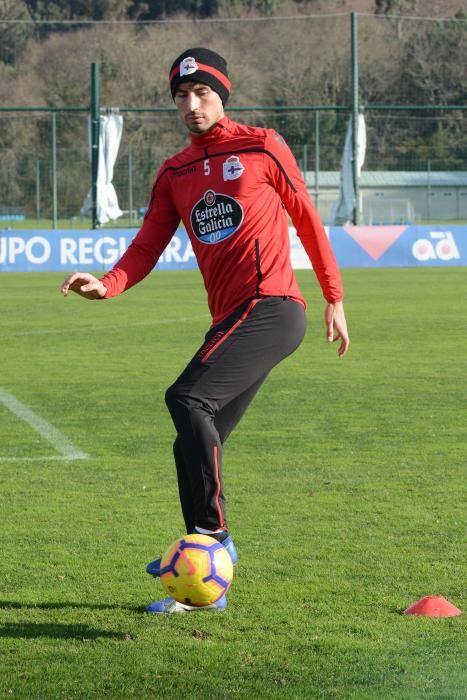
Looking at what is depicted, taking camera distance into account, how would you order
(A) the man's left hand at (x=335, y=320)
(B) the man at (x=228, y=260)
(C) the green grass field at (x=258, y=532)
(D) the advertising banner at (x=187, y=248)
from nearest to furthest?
(C) the green grass field at (x=258, y=532) → (B) the man at (x=228, y=260) → (A) the man's left hand at (x=335, y=320) → (D) the advertising banner at (x=187, y=248)

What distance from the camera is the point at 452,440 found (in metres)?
9.49

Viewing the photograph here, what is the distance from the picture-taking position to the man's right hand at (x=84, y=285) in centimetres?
538

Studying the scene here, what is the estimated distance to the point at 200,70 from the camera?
529 cm

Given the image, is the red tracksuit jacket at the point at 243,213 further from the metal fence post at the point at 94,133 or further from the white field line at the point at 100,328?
the metal fence post at the point at 94,133

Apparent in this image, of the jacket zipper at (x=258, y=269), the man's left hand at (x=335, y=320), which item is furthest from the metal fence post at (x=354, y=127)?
the jacket zipper at (x=258, y=269)

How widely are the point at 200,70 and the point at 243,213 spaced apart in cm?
59

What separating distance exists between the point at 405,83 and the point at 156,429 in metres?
60.4

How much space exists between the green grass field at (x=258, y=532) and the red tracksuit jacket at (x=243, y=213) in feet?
4.17

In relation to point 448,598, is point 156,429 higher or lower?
lower

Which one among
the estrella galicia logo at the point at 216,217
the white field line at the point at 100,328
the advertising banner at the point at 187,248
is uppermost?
the estrella galicia logo at the point at 216,217

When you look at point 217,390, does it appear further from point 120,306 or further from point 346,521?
point 120,306

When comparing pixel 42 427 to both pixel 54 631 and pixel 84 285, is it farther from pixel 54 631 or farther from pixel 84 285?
pixel 54 631

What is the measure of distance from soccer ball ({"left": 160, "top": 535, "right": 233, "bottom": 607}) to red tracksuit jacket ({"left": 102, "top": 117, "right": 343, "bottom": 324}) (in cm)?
93

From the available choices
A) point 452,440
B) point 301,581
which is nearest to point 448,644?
point 301,581
